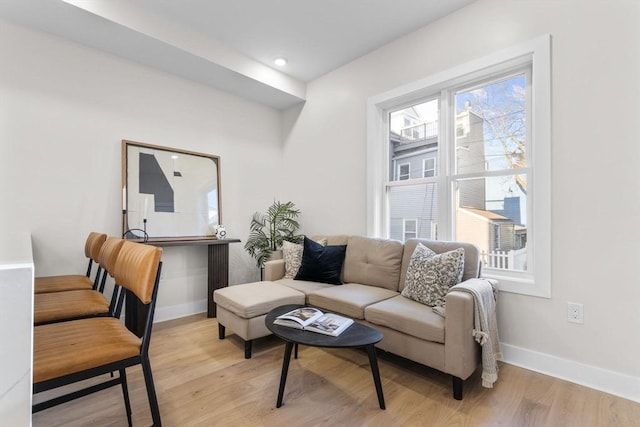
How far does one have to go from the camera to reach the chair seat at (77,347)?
114cm

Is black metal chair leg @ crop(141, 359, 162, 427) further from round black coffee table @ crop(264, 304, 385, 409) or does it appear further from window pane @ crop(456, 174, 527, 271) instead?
window pane @ crop(456, 174, 527, 271)

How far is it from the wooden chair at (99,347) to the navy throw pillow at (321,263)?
172 cm

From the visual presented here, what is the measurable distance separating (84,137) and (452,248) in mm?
3404

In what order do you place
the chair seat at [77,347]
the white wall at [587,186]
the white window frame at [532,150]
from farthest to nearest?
the white window frame at [532,150], the white wall at [587,186], the chair seat at [77,347]

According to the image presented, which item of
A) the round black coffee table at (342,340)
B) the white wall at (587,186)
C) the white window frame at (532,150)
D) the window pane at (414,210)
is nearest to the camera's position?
the round black coffee table at (342,340)

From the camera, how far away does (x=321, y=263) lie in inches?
118

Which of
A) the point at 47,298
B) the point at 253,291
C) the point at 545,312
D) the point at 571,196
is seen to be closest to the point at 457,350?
the point at 545,312

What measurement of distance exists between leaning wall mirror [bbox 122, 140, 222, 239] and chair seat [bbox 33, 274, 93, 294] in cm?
57

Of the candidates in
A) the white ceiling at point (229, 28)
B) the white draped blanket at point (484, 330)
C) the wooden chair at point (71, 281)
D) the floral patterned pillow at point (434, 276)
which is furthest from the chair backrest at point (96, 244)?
the white draped blanket at point (484, 330)

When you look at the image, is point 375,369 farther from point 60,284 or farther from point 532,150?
point 60,284

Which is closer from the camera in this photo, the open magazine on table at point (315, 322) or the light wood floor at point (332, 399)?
the light wood floor at point (332, 399)

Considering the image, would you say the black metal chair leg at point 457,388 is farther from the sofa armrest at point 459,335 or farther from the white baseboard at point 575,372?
the white baseboard at point 575,372

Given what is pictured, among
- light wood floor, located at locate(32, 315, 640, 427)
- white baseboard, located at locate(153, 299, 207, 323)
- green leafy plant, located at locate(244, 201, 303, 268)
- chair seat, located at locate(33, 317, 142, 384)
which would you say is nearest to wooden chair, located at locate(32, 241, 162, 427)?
chair seat, located at locate(33, 317, 142, 384)

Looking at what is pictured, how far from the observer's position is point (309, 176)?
4.02 m
